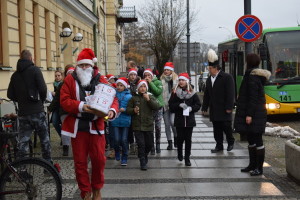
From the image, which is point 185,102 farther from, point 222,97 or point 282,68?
point 282,68

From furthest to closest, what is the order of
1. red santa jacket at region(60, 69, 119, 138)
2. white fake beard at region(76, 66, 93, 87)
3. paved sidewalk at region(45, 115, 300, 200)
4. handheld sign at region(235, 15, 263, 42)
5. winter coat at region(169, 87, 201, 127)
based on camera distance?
handheld sign at region(235, 15, 263, 42) → winter coat at region(169, 87, 201, 127) → paved sidewalk at region(45, 115, 300, 200) → white fake beard at region(76, 66, 93, 87) → red santa jacket at region(60, 69, 119, 138)

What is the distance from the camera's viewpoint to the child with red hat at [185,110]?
787cm

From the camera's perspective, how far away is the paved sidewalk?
607cm

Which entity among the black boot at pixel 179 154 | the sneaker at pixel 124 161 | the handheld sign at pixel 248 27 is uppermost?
the handheld sign at pixel 248 27

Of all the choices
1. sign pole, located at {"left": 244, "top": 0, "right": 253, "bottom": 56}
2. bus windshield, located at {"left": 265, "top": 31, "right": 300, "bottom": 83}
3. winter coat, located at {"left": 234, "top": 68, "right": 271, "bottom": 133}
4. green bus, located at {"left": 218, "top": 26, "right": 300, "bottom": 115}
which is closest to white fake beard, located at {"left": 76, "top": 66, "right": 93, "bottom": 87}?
winter coat, located at {"left": 234, "top": 68, "right": 271, "bottom": 133}

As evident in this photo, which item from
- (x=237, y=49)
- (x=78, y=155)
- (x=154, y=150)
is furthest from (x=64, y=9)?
(x=78, y=155)

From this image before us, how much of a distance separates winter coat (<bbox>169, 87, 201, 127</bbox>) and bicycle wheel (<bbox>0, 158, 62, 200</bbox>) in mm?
3320

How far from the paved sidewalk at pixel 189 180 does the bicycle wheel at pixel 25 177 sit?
1.09 meters

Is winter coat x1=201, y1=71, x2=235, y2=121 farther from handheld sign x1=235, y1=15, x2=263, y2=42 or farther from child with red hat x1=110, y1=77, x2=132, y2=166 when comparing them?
handheld sign x1=235, y1=15, x2=263, y2=42

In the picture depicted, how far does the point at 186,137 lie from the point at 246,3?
4884mm

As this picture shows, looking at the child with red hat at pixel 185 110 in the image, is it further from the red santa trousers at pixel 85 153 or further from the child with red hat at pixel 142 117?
the red santa trousers at pixel 85 153

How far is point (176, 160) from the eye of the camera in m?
8.46

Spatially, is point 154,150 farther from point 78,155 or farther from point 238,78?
point 238,78

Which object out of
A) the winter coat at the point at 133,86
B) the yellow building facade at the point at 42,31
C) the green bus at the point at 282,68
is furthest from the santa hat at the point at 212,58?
the green bus at the point at 282,68
